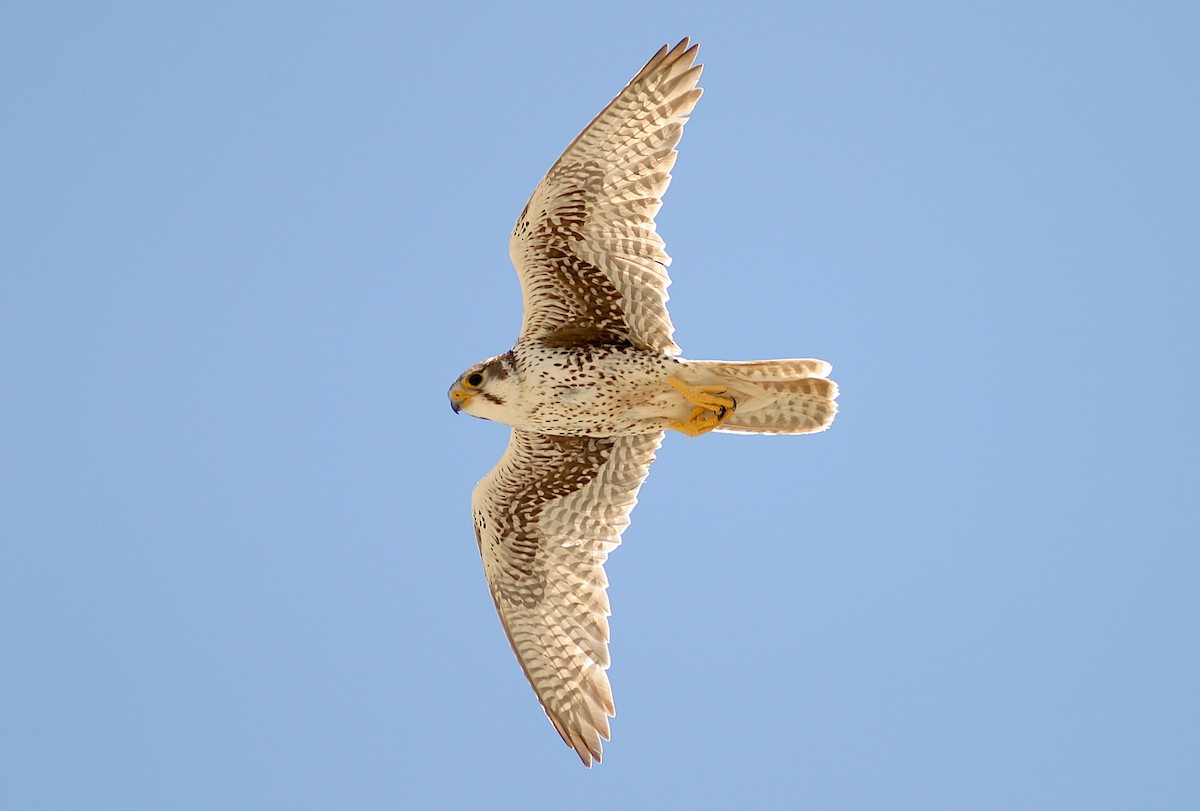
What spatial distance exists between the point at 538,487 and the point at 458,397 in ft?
3.64

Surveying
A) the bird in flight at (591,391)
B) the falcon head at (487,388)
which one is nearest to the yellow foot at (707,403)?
the bird in flight at (591,391)

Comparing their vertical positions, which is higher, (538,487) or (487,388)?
(487,388)

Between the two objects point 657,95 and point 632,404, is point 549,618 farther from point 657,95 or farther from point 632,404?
point 657,95

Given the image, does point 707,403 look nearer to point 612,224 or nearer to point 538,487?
point 612,224

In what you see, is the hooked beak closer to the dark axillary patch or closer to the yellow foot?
the dark axillary patch

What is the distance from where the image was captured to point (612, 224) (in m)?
8.53

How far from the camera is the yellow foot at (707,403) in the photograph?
873 cm

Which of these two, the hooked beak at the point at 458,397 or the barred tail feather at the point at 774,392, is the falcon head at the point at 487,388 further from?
the barred tail feather at the point at 774,392

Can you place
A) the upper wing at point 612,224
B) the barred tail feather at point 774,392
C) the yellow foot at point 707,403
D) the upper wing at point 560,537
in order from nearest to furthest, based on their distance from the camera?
1. the upper wing at point 612,224
2. the barred tail feather at point 774,392
3. the yellow foot at point 707,403
4. the upper wing at point 560,537

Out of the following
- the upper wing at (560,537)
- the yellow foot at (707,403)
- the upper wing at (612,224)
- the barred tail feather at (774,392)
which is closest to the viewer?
the upper wing at (612,224)

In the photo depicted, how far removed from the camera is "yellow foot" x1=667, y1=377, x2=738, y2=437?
873 centimetres

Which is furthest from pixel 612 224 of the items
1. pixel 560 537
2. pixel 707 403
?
pixel 560 537

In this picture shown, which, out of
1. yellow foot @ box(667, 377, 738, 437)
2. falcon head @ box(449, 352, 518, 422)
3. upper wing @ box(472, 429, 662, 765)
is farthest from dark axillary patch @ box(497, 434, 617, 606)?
yellow foot @ box(667, 377, 738, 437)

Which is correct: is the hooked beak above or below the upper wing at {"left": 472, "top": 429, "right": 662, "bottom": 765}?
above
